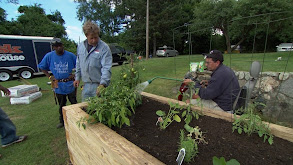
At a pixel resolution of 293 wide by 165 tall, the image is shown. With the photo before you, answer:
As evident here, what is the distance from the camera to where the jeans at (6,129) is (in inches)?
84.6

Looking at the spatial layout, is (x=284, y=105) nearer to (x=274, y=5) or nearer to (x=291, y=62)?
(x=291, y=62)

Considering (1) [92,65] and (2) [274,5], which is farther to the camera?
(2) [274,5]

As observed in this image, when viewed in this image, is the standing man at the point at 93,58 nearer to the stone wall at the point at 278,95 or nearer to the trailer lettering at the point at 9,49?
the stone wall at the point at 278,95

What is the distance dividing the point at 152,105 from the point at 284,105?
2719mm

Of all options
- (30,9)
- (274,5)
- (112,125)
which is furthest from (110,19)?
(112,125)

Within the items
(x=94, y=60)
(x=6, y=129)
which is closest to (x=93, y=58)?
(x=94, y=60)

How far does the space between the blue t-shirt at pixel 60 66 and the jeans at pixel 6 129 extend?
77cm

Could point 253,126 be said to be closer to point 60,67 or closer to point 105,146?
point 105,146

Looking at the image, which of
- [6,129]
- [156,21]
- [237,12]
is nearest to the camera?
[6,129]

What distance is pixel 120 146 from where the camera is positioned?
0.99 meters

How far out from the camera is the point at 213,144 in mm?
1024

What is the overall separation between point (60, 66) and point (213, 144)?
8.45ft

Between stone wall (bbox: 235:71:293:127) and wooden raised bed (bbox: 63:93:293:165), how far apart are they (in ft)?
4.02

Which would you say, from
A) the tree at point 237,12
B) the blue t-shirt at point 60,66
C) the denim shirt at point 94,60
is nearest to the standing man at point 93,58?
the denim shirt at point 94,60
